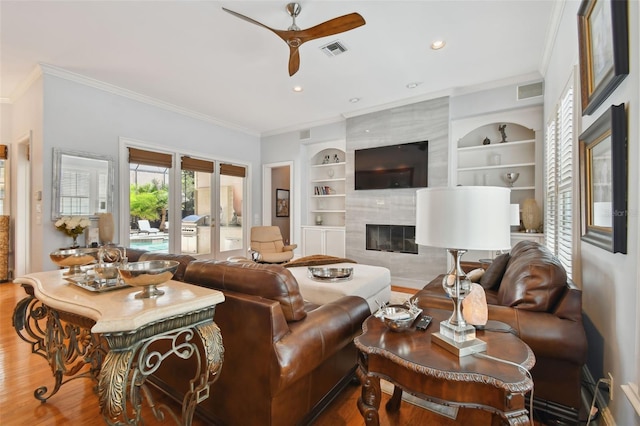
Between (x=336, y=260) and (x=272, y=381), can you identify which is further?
(x=336, y=260)

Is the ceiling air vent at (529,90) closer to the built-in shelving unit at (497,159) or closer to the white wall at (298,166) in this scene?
the built-in shelving unit at (497,159)

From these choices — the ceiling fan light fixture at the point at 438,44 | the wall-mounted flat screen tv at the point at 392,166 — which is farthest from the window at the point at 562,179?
the wall-mounted flat screen tv at the point at 392,166

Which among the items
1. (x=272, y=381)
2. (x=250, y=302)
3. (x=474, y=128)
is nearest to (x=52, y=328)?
(x=250, y=302)

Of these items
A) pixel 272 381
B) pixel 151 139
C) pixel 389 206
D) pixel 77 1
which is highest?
pixel 77 1

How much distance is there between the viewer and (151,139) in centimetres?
480

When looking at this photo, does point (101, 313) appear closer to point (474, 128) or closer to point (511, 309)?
point (511, 309)

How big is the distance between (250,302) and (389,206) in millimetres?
3932

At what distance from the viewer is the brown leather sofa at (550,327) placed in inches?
55.6

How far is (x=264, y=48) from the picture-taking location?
3238mm

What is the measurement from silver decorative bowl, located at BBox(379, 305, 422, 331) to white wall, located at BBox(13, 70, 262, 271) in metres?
4.35

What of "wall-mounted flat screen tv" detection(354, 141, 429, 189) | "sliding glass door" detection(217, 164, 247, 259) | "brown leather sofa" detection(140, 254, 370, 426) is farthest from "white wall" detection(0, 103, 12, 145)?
"wall-mounted flat screen tv" detection(354, 141, 429, 189)

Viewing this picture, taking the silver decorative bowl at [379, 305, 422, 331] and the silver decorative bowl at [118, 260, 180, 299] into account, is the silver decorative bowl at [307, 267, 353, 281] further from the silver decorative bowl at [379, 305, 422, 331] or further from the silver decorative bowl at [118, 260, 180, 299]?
the silver decorative bowl at [118, 260, 180, 299]

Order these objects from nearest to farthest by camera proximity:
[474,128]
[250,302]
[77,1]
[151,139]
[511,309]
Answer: [250,302] → [511,309] → [77,1] → [474,128] → [151,139]

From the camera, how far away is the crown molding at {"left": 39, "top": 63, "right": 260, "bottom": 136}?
146 inches
